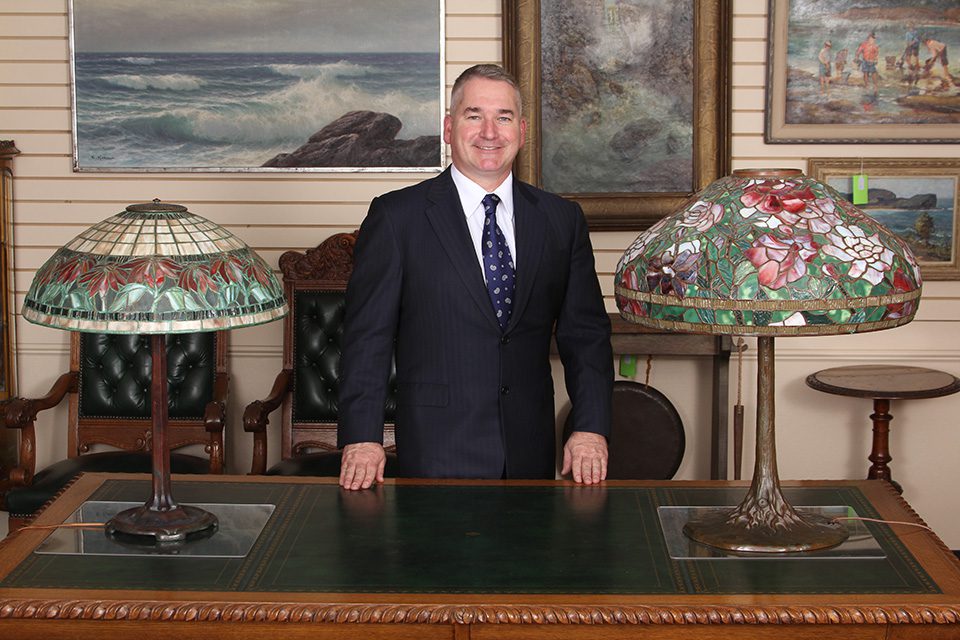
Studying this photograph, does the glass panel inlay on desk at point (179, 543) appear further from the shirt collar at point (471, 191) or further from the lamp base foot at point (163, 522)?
the shirt collar at point (471, 191)

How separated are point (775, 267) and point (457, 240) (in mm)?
1284

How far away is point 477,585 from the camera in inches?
97.7

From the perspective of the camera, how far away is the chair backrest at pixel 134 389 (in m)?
5.32

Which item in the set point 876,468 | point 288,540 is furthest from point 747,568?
point 876,468

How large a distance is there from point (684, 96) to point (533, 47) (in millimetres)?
693

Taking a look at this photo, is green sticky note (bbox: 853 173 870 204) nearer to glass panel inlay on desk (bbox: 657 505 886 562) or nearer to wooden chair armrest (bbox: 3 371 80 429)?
glass panel inlay on desk (bbox: 657 505 886 562)

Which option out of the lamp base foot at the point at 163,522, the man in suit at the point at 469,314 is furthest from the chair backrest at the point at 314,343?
the lamp base foot at the point at 163,522

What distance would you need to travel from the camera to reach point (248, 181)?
5449 mm

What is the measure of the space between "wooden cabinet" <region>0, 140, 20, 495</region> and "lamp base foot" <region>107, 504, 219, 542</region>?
2858mm

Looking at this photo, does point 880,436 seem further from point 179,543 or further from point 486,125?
point 179,543

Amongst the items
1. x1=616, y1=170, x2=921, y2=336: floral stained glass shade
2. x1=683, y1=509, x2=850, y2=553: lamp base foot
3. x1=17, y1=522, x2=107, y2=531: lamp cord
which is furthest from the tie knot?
x1=17, y1=522, x2=107, y2=531: lamp cord

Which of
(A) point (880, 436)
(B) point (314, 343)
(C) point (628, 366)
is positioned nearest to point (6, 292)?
(B) point (314, 343)

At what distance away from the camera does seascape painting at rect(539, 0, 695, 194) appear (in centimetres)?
530

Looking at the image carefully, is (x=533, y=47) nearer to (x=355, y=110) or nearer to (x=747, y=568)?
(x=355, y=110)
